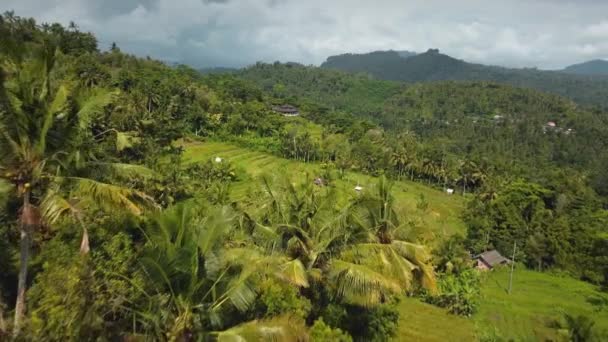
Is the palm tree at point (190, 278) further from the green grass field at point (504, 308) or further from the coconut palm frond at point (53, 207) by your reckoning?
the green grass field at point (504, 308)

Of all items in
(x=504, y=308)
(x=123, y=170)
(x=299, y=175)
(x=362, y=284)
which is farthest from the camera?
(x=299, y=175)

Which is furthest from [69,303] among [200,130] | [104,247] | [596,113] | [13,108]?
[596,113]

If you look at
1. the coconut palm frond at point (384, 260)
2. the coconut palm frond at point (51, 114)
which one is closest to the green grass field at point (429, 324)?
the coconut palm frond at point (384, 260)

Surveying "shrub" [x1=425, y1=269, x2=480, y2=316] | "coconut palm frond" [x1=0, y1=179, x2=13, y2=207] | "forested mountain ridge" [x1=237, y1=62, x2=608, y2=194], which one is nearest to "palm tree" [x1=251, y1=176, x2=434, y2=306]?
"coconut palm frond" [x1=0, y1=179, x2=13, y2=207]

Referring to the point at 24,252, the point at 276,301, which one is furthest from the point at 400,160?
the point at 24,252

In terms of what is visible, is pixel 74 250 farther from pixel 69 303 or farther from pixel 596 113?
pixel 596 113

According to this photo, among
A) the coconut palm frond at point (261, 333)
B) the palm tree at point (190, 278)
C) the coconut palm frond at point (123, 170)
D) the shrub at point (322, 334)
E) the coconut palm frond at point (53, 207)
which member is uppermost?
the coconut palm frond at point (123, 170)

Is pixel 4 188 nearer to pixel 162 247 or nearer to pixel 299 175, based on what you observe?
pixel 162 247

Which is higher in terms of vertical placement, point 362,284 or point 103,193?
point 103,193
